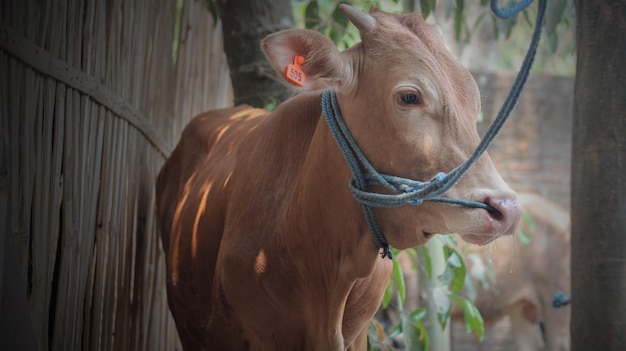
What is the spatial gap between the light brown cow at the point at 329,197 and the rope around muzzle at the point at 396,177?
0.03 m

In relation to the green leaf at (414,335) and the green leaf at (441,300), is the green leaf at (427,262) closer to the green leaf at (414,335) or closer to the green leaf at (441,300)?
the green leaf at (441,300)

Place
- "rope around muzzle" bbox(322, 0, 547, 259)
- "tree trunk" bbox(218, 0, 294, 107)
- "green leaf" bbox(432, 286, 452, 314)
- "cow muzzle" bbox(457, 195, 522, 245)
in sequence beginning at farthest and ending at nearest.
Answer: "tree trunk" bbox(218, 0, 294, 107)
"green leaf" bbox(432, 286, 452, 314)
"cow muzzle" bbox(457, 195, 522, 245)
"rope around muzzle" bbox(322, 0, 547, 259)

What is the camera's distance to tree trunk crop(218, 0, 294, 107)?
16.4 feet

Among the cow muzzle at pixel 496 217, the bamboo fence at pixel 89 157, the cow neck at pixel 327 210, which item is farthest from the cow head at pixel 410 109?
the bamboo fence at pixel 89 157

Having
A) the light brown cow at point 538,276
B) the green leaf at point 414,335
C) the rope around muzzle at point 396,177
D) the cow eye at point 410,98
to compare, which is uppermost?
the cow eye at point 410,98

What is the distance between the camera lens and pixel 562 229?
8.60 metres

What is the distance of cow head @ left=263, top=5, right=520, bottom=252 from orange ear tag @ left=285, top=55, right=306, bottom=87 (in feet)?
0.06

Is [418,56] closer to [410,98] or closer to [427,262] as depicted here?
[410,98]

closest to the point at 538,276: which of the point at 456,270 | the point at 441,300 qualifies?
the point at 441,300

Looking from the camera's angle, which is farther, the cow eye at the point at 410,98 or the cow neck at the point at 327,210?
the cow neck at the point at 327,210

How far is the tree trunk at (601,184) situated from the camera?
2.97 metres

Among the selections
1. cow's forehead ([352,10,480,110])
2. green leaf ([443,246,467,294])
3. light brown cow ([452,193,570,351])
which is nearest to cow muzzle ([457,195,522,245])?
cow's forehead ([352,10,480,110])

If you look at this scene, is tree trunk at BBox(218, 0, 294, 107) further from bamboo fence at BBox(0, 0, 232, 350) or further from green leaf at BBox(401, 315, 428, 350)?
green leaf at BBox(401, 315, 428, 350)

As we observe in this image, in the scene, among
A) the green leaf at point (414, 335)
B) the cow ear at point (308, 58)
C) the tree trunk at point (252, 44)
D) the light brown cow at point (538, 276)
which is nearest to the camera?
the cow ear at point (308, 58)
